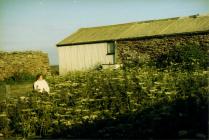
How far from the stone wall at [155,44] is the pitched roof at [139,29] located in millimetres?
326

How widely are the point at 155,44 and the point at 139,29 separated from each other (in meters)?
2.96

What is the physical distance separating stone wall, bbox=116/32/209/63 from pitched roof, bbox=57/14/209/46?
0.33 metres

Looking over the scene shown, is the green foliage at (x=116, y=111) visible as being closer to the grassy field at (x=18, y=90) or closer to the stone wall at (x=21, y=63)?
the grassy field at (x=18, y=90)

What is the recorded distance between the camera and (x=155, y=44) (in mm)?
26859

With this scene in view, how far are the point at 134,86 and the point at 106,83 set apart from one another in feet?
4.30

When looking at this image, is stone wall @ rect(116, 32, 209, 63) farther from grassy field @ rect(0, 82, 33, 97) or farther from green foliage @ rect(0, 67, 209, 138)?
green foliage @ rect(0, 67, 209, 138)

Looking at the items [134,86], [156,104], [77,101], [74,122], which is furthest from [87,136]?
[134,86]

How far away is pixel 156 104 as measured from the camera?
943 centimetres

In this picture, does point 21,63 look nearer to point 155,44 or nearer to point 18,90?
point 18,90

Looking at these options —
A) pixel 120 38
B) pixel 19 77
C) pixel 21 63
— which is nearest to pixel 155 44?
pixel 120 38

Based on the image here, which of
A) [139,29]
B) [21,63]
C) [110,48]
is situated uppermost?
[139,29]

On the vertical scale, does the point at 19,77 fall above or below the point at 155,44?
below

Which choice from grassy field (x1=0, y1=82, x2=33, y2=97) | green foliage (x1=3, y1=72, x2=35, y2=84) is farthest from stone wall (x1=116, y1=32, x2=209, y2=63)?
grassy field (x1=0, y1=82, x2=33, y2=97)

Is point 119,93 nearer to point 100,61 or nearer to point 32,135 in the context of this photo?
point 32,135
